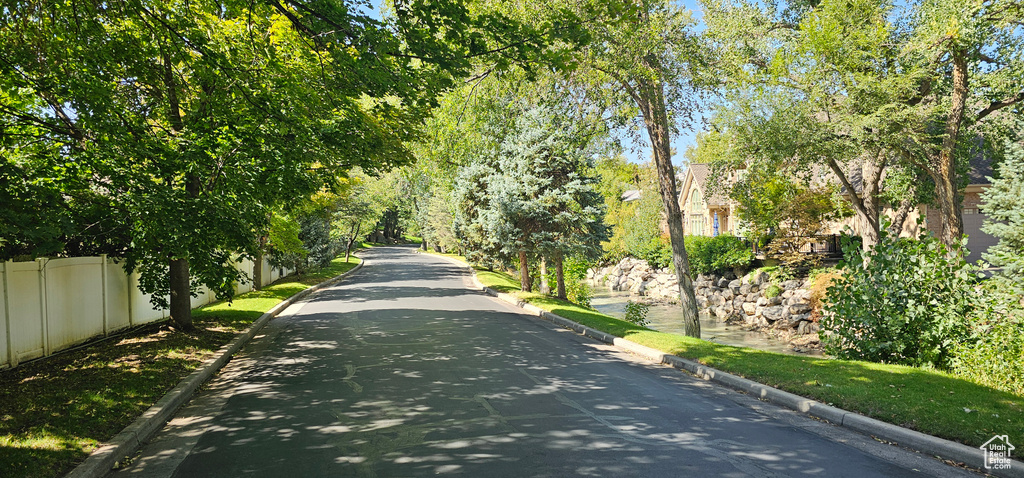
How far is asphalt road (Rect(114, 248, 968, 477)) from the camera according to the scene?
5.04 metres

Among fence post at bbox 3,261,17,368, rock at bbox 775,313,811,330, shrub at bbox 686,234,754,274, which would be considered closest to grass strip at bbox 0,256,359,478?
fence post at bbox 3,261,17,368

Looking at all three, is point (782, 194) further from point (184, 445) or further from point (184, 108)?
point (184, 445)

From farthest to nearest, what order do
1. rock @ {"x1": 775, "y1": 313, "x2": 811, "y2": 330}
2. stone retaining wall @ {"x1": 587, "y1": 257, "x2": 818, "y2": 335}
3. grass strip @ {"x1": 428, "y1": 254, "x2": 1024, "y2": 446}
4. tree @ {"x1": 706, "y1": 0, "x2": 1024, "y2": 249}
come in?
stone retaining wall @ {"x1": 587, "y1": 257, "x2": 818, "y2": 335}
rock @ {"x1": 775, "y1": 313, "x2": 811, "y2": 330}
tree @ {"x1": 706, "y1": 0, "x2": 1024, "y2": 249}
grass strip @ {"x1": 428, "y1": 254, "x2": 1024, "y2": 446}

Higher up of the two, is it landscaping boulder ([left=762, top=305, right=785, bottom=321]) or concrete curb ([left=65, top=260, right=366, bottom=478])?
concrete curb ([left=65, top=260, right=366, bottom=478])

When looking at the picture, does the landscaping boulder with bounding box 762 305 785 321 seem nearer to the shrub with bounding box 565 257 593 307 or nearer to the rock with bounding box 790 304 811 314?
the rock with bounding box 790 304 811 314

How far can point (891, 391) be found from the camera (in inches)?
279

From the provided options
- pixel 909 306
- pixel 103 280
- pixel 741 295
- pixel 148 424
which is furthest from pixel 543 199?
pixel 741 295

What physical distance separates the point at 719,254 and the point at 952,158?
15339mm

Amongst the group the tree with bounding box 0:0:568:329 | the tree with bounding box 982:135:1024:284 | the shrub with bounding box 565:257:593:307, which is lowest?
the shrub with bounding box 565:257:593:307

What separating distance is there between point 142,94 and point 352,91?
5108 millimetres

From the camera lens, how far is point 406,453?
208 inches

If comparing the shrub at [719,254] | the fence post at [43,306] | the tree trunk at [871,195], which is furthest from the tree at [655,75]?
the shrub at [719,254]

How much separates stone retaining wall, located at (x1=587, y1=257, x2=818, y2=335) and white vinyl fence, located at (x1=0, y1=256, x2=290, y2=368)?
833 inches

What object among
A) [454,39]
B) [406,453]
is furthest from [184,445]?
[454,39]
